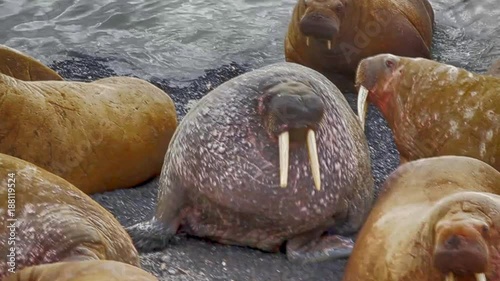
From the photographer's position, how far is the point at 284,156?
171 inches

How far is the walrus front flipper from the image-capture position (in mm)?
4504

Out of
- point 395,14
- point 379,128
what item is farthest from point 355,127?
point 395,14

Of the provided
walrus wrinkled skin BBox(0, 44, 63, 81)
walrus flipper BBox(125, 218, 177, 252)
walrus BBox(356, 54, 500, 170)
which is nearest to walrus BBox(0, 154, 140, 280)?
walrus flipper BBox(125, 218, 177, 252)

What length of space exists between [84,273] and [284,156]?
183 cm

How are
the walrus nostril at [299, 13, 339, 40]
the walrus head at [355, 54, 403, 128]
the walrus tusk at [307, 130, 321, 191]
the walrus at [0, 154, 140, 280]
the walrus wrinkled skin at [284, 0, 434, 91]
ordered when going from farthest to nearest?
the walrus wrinkled skin at [284, 0, 434, 91], the walrus nostril at [299, 13, 339, 40], the walrus head at [355, 54, 403, 128], the walrus tusk at [307, 130, 321, 191], the walrus at [0, 154, 140, 280]

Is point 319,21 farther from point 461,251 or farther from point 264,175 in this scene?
point 461,251

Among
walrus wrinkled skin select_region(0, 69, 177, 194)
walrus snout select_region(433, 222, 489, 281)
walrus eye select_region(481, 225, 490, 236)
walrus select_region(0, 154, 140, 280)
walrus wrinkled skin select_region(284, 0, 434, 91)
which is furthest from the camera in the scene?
walrus wrinkled skin select_region(284, 0, 434, 91)

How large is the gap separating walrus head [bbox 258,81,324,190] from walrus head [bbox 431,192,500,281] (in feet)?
3.64

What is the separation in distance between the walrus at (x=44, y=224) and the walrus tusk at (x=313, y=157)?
3.60 ft

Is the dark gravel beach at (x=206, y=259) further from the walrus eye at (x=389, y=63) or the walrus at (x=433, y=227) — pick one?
the walrus eye at (x=389, y=63)

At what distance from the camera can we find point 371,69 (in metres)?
5.86

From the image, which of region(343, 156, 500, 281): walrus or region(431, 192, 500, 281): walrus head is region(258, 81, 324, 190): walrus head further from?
region(431, 192, 500, 281): walrus head

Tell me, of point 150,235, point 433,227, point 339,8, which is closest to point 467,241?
point 433,227

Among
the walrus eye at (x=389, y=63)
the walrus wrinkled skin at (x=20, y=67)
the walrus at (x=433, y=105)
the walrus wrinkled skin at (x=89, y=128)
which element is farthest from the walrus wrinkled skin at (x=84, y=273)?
the walrus eye at (x=389, y=63)
